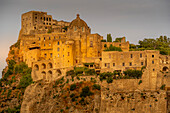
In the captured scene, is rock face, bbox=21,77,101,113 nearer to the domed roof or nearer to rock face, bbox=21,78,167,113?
rock face, bbox=21,78,167,113

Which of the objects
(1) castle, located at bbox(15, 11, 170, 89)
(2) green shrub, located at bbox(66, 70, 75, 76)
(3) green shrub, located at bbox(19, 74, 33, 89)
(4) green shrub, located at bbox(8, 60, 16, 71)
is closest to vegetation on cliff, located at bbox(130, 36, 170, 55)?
(1) castle, located at bbox(15, 11, 170, 89)

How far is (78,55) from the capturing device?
6394 cm

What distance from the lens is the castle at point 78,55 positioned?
57.1 m

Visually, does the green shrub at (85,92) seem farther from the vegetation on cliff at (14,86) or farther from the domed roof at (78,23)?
the domed roof at (78,23)

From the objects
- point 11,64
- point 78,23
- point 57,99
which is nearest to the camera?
point 57,99

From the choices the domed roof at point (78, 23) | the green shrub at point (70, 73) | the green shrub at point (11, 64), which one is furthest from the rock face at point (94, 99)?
the domed roof at point (78, 23)

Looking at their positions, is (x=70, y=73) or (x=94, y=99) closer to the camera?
(x=94, y=99)

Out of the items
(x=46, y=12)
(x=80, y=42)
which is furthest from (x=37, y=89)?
(x=46, y=12)

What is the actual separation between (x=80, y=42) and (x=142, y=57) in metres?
14.6

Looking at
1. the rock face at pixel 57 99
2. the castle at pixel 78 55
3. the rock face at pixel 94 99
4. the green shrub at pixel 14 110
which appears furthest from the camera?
the green shrub at pixel 14 110

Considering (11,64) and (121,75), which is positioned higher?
(11,64)

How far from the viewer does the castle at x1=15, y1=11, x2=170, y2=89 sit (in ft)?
187

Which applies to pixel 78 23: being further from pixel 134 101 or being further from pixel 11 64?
pixel 134 101

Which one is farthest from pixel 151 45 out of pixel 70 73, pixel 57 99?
pixel 57 99
